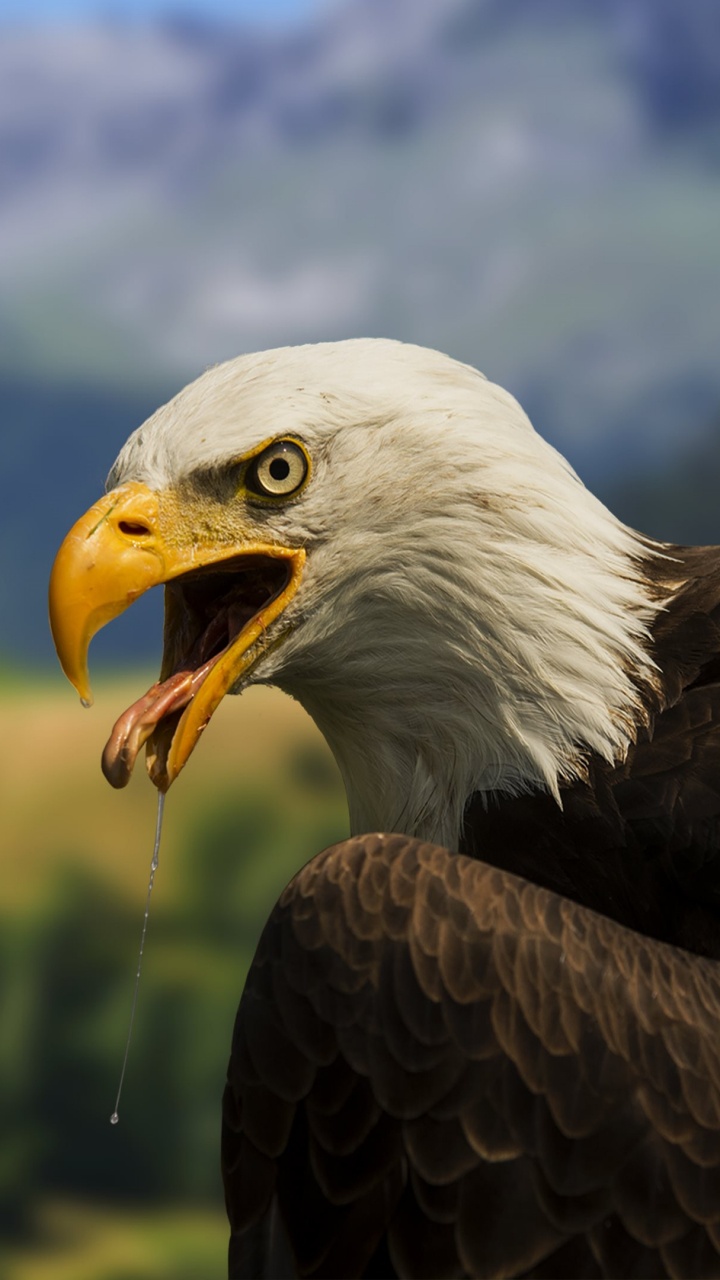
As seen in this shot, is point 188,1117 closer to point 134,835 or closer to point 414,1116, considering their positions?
point 134,835

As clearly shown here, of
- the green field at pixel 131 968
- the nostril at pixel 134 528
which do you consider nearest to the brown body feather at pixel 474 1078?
the nostril at pixel 134 528

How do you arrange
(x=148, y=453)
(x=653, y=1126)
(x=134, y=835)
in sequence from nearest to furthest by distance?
(x=653, y=1126) → (x=148, y=453) → (x=134, y=835)

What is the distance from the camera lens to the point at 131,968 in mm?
8320

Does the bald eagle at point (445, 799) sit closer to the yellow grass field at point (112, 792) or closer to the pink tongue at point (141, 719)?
the pink tongue at point (141, 719)

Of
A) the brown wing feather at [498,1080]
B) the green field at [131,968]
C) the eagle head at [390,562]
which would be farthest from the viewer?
the green field at [131,968]

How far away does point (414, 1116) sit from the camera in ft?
8.23

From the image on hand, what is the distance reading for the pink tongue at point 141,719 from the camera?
2766 millimetres

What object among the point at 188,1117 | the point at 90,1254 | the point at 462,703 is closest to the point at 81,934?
the point at 188,1117

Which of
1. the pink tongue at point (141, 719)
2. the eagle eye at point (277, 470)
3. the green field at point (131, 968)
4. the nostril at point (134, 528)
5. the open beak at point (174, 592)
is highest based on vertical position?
the eagle eye at point (277, 470)

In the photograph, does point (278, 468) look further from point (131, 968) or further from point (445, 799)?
point (131, 968)

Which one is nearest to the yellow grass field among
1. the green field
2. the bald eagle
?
the green field

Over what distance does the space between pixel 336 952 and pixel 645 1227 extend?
686 millimetres

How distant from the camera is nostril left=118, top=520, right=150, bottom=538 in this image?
2836 mm

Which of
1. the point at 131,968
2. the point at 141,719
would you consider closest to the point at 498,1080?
the point at 141,719
